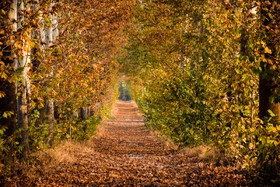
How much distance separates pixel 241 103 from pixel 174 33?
6978mm

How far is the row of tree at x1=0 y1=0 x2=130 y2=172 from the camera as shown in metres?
5.30

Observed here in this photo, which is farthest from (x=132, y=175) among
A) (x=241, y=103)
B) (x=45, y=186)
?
(x=241, y=103)

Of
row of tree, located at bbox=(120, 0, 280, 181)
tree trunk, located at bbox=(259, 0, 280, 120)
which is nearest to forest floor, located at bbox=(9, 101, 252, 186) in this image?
row of tree, located at bbox=(120, 0, 280, 181)

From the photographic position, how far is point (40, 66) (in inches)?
286

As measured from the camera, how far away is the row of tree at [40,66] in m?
5.30

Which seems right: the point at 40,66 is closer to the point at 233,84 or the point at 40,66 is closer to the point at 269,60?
the point at 233,84

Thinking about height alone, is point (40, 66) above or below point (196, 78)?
above

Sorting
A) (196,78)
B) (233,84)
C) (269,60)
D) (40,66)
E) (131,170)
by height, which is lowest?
(131,170)

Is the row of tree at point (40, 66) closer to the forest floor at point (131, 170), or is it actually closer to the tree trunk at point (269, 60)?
the forest floor at point (131, 170)

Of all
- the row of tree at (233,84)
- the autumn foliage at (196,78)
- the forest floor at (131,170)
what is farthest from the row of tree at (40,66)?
the row of tree at (233,84)

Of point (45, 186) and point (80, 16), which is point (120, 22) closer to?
point (80, 16)

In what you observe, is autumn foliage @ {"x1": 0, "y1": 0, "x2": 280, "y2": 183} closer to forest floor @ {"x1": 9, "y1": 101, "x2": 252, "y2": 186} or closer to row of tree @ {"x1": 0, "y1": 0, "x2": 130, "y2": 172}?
row of tree @ {"x1": 0, "y1": 0, "x2": 130, "y2": 172}

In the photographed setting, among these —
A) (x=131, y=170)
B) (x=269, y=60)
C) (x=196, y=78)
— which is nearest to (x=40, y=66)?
(x=131, y=170)

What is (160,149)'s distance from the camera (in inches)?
465
